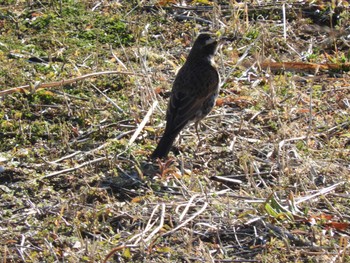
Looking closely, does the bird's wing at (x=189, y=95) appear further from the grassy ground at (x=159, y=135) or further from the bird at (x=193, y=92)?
the grassy ground at (x=159, y=135)

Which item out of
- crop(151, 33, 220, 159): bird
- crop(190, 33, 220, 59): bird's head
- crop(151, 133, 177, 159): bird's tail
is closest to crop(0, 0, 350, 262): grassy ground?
crop(151, 133, 177, 159): bird's tail

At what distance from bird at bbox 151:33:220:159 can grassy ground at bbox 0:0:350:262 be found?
218mm

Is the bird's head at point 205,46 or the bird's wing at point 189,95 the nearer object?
the bird's wing at point 189,95

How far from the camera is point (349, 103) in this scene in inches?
334

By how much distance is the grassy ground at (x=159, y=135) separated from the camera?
6242 mm

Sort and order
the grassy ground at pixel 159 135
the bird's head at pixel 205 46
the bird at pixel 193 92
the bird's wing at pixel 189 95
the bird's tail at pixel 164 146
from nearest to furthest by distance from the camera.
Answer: the grassy ground at pixel 159 135 < the bird's tail at pixel 164 146 < the bird at pixel 193 92 < the bird's wing at pixel 189 95 < the bird's head at pixel 205 46

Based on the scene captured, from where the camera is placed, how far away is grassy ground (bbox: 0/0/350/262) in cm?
624

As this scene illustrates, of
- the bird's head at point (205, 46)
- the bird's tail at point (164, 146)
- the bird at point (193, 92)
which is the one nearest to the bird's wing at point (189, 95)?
the bird at point (193, 92)

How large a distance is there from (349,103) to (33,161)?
119 inches

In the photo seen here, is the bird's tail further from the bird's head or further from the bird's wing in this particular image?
the bird's head

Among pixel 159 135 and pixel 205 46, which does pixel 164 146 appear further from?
pixel 205 46

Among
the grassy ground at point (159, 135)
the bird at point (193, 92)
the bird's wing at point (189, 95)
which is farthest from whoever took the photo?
the bird's wing at point (189, 95)

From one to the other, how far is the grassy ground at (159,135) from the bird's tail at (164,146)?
0.34ft

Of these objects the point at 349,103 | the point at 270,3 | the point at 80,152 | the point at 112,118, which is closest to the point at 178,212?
the point at 80,152
